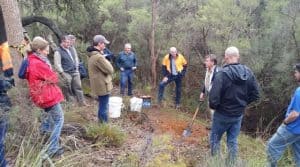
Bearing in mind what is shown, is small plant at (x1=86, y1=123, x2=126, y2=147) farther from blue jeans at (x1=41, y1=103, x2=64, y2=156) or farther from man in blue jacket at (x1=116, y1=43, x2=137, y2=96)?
man in blue jacket at (x1=116, y1=43, x2=137, y2=96)

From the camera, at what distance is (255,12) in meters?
16.0

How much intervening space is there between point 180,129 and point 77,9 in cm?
580

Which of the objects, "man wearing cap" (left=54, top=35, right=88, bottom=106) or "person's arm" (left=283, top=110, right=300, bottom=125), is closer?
"person's arm" (left=283, top=110, right=300, bottom=125)

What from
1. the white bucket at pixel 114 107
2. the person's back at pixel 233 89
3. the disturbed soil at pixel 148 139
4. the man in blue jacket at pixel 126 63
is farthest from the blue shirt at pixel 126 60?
the person's back at pixel 233 89

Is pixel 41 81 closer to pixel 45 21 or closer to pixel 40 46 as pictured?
pixel 40 46

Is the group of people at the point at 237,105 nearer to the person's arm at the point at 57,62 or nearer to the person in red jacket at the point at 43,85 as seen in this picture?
the person in red jacket at the point at 43,85

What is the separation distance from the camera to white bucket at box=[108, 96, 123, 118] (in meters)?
9.43

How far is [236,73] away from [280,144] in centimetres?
120

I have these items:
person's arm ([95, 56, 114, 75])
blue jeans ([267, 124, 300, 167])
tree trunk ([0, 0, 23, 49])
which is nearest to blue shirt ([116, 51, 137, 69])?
tree trunk ([0, 0, 23, 49])

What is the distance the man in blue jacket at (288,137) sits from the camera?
5904 mm

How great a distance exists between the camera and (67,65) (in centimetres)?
902

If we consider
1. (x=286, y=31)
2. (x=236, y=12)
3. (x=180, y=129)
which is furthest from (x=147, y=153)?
(x=286, y=31)

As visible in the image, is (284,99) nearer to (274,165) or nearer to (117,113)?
(117,113)

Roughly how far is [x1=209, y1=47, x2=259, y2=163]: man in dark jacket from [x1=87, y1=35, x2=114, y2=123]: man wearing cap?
218cm
